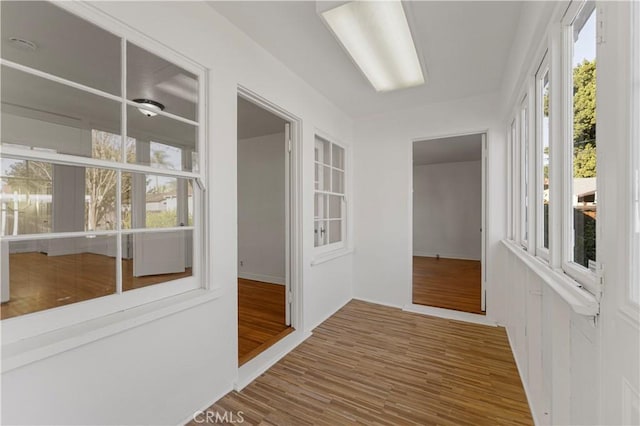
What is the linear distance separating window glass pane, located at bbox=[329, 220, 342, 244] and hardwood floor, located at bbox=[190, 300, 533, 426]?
3.82ft

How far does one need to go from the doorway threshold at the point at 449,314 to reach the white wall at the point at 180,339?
2.39 m

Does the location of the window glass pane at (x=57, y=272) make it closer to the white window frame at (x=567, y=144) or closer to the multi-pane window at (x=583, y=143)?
the multi-pane window at (x=583, y=143)

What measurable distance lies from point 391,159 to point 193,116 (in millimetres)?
2637

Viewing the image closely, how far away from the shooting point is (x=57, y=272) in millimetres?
1236

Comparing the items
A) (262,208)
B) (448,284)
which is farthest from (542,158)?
(262,208)

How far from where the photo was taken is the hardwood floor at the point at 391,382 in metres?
1.70

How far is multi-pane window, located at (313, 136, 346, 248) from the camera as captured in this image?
324cm

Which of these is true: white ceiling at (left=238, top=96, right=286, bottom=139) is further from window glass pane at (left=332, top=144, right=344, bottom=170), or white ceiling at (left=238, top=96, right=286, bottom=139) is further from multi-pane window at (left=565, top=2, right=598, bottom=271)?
multi-pane window at (left=565, top=2, right=598, bottom=271)

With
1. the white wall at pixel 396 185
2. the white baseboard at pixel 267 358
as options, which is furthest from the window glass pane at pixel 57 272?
the white wall at pixel 396 185

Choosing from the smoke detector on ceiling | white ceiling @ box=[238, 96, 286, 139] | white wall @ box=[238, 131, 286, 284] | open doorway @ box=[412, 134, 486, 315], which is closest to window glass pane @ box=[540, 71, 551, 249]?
the smoke detector on ceiling

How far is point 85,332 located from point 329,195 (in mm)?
2697

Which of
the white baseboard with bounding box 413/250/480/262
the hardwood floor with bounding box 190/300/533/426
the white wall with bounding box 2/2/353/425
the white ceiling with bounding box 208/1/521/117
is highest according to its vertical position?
the white ceiling with bounding box 208/1/521/117

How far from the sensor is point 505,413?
1715 mm

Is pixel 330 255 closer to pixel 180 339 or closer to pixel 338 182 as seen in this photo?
pixel 338 182
